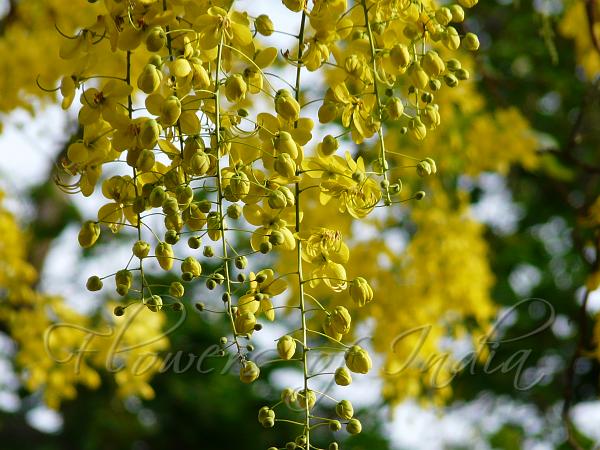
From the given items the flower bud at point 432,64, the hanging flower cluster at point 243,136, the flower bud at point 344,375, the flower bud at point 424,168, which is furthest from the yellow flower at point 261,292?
the flower bud at point 432,64

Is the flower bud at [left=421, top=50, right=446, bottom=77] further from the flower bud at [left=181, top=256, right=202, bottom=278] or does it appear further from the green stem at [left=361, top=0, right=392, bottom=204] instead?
the flower bud at [left=181, top=256, right=202, bottom=278]

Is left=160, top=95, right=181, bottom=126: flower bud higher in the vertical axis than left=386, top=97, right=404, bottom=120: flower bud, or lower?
Result: higher

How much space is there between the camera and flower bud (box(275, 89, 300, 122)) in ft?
3.11

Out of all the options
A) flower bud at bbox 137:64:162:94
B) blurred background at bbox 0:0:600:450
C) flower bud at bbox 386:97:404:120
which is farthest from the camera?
blurred background at bbox 0:0:600:450

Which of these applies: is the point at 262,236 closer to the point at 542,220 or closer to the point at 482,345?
the point at 482,345

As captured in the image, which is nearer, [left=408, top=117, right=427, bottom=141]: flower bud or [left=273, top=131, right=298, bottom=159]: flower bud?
[left=273, top=131, right=298, bottom=159]: flower bud

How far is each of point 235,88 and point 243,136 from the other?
69 mm

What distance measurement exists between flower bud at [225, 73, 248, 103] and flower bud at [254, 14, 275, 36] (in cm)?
9

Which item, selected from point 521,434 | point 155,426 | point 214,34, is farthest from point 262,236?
point 155,426

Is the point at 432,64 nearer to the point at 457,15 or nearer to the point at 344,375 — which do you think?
the point at 457,15

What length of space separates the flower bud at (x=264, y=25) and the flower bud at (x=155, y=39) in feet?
0.50

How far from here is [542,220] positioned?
4.23 meters

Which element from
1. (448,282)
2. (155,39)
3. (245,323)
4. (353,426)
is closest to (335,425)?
(353,426)

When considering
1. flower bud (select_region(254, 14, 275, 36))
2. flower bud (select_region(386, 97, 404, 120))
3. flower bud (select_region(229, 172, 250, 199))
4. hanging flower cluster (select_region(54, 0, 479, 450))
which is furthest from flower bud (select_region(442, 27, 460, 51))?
flower bud (select_region(229, 172, 250, 199))
